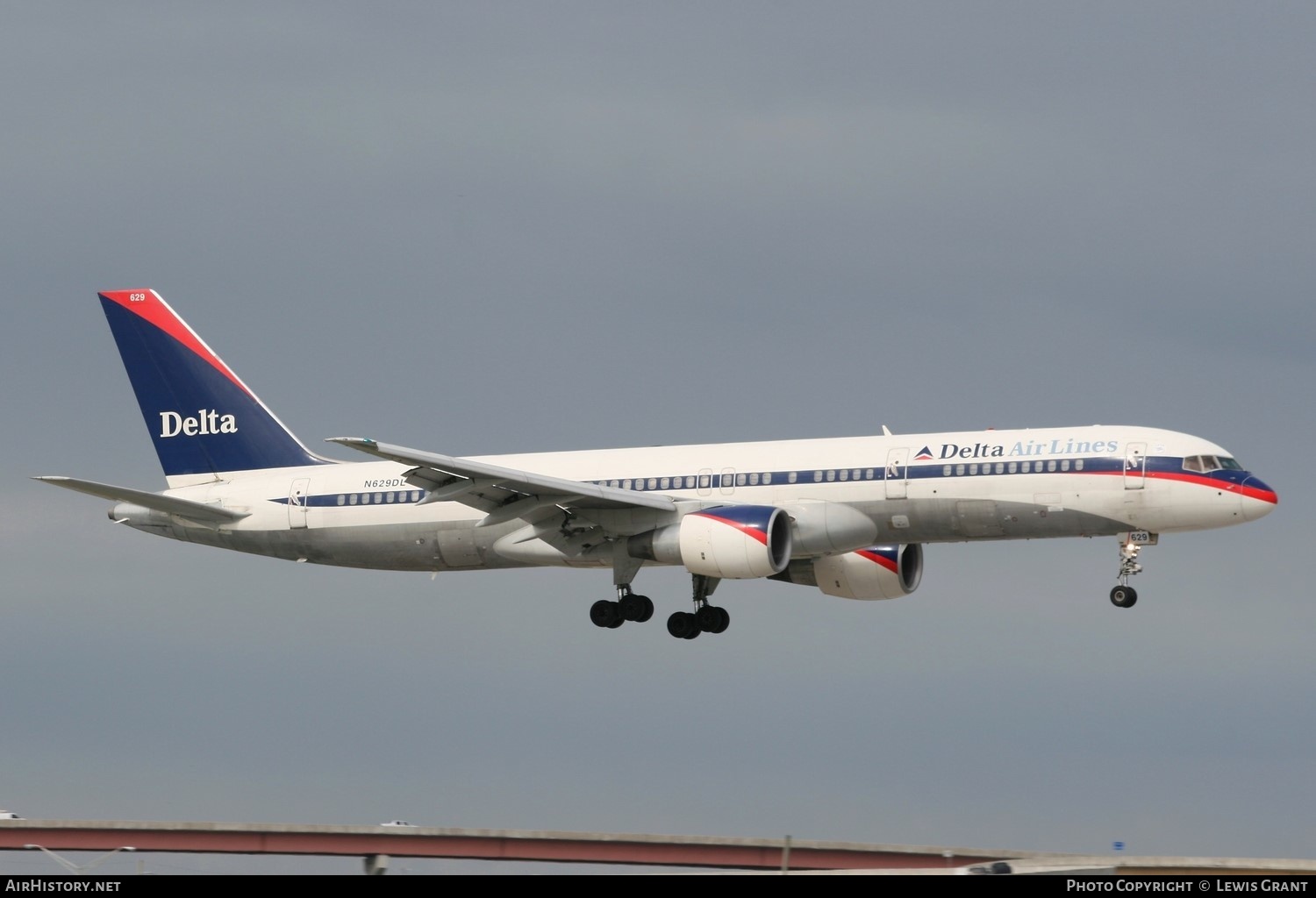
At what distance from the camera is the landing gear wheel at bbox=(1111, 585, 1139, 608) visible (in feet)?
207

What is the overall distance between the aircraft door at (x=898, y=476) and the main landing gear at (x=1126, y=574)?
6.69m

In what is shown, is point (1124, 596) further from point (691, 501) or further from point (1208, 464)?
point (691, 501)

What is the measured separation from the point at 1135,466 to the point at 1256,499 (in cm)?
361

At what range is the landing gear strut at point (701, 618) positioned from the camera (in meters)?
67.8

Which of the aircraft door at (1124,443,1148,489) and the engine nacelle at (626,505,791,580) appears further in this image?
the engine nacelle at (626,505,791,580)

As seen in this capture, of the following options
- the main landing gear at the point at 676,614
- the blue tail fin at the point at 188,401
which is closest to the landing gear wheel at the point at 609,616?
the main landing gear at the point at 676,614

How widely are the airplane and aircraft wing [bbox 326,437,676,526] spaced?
7 cm

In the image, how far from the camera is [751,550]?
61562 millimetres

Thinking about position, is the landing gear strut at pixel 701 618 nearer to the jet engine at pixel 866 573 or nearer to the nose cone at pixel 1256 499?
the jet engine at pixel 866 573

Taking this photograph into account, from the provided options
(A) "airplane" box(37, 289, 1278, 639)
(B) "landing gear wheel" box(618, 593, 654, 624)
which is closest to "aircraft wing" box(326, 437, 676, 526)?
(A) "airplane" box(37, 289, 1278, 639)

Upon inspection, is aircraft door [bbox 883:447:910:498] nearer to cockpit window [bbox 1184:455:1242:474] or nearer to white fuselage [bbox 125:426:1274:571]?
white fuselage [bbox 125:426:1274:571]
